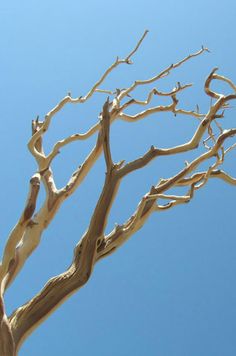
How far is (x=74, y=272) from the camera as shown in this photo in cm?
445

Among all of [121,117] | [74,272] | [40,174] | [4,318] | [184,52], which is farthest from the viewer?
[184,52]

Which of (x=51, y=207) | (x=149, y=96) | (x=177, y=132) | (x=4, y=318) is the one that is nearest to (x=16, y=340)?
(x=4, y=318)

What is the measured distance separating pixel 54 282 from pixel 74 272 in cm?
19

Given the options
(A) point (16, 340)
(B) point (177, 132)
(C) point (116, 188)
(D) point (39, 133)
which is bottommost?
(A) point (16, 340)

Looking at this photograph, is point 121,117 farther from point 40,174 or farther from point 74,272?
point 74,272

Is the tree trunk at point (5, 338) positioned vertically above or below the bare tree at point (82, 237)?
below

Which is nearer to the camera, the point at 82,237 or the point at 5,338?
the point at 5,338

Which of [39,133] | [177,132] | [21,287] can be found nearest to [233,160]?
[177,132]

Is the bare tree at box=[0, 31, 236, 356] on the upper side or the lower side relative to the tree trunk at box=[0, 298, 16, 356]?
upper

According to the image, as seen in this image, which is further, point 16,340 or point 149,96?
point 149,96

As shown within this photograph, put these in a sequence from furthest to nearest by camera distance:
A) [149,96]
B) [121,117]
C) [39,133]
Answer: [149,96] < [121,117] < [39,133]

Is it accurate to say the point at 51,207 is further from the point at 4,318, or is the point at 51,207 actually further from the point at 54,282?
the point at 4,318

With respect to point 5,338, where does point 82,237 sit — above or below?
above

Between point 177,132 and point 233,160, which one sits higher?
point 177,132
